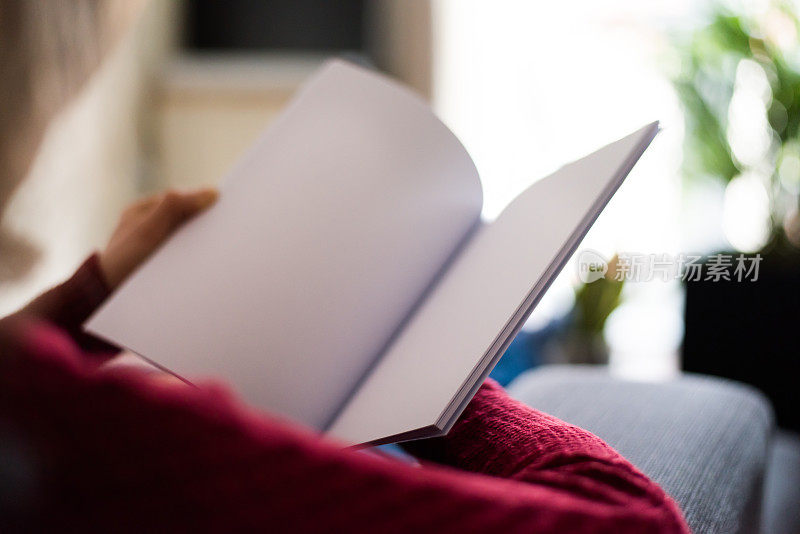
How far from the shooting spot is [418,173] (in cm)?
48

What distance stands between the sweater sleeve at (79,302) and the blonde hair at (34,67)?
4cm

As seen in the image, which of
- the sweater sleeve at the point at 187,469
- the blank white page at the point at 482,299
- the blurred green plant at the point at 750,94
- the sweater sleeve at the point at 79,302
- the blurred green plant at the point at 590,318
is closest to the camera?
the sweater sleeve at the point at 187,469

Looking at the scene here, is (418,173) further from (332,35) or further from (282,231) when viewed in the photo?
(332,35)

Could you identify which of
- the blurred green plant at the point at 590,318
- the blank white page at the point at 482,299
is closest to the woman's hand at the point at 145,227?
the blank white page at the point at 482,299

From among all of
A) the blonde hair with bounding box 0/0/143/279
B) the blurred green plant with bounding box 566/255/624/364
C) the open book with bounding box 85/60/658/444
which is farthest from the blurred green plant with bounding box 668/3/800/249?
the blonde hair with bounding box 0/0/143/279

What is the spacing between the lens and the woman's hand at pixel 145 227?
521 mm

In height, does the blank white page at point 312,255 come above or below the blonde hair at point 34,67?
below

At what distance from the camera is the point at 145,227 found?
21.4 inches

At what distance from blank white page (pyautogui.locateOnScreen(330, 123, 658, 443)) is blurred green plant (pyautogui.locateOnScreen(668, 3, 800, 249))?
1165mm

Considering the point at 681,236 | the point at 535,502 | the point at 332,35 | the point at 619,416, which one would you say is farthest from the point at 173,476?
the point at 332,35

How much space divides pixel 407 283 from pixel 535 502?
262 millimetres

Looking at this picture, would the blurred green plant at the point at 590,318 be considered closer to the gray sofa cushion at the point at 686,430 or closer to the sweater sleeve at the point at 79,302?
the gray sofa cushion at the point at 686,430

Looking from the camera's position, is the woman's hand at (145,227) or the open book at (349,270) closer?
the open book at (349,270)

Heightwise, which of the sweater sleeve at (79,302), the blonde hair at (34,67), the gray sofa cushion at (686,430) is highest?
the blonde hair at (34,67)
